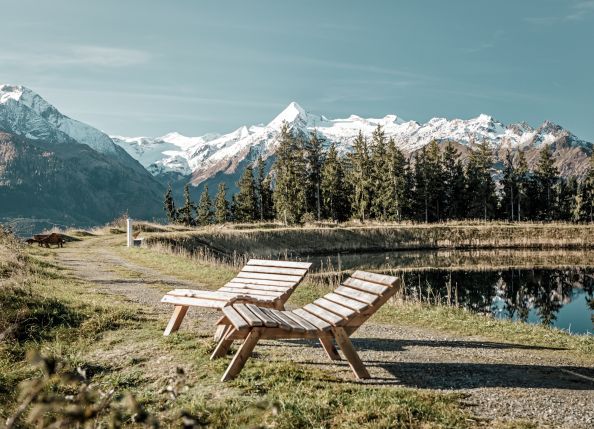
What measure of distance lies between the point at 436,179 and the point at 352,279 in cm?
6813

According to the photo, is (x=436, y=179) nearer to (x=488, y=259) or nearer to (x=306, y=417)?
(x=488, y=259)

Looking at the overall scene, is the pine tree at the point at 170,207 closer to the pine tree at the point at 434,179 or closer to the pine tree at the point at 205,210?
the pine tree at the point at 205,210

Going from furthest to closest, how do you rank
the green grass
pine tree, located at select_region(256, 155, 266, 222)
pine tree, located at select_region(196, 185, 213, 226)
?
1. pine tree, located at select_region(196, 185, 213, 226)
2. pine tree, located at select_region(256, 155, 266, 222)
3. the green grass

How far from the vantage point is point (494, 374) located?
6.82 metres

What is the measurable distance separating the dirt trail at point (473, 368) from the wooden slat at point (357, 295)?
3.17ft

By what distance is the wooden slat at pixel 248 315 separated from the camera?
5.75 metres

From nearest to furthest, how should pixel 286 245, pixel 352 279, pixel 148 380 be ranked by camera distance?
pixel 148 380, pixel 352 279, pixel 286 245

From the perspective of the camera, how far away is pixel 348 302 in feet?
22.5

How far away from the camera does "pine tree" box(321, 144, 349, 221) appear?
7188 cm

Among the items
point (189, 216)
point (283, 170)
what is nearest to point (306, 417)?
point (283, 170)

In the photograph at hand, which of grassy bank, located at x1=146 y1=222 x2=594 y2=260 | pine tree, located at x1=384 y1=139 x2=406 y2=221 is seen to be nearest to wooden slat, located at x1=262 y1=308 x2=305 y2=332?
grassy bank, located at x1=146 y1=222 x2=594 y2=260

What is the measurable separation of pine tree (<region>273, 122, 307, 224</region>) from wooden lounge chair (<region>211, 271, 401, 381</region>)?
58.5 meters

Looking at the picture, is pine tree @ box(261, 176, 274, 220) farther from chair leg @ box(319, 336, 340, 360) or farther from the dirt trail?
chair leg @ box(319, 336, 340, 360)

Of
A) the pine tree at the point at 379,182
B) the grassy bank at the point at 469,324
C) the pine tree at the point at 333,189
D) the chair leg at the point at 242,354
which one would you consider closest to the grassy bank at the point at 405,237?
the pine tree at the point at 379,182
